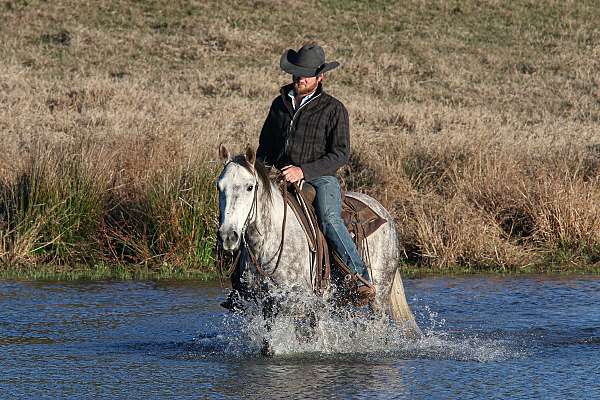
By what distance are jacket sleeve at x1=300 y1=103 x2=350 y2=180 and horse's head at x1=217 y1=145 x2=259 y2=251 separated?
684 millimetres

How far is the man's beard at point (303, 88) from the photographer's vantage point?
880cm

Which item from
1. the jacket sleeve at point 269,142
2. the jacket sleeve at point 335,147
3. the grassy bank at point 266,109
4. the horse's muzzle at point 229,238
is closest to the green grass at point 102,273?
the grassy bank at point 266,109

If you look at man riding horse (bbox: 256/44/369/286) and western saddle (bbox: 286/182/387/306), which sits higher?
man riding horse (bbox: 256/44/369/286)

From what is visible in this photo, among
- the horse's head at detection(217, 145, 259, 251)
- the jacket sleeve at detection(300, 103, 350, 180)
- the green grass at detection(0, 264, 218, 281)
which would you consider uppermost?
the jacket sleeve at detection(300, 103, 350, 180)

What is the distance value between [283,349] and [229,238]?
142 cm

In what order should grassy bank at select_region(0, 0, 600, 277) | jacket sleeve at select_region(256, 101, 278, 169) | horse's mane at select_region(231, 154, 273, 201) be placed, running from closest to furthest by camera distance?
1. horse's mane at select_region(231, 154, 273, 201)
2. jacket sleeve at select_region(256, 101, 278, 169)
3. grassy bank at select_region(0, 0, 600, 277)

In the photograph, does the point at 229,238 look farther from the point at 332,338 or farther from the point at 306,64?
the point at 306,64

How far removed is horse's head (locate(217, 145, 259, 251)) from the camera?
7676 mm

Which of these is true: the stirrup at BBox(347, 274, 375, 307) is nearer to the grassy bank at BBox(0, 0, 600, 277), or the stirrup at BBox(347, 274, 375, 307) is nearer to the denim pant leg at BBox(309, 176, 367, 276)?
the denim pant leg at BBox(309, 176, 367, 276)

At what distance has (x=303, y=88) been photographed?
8.80 metres

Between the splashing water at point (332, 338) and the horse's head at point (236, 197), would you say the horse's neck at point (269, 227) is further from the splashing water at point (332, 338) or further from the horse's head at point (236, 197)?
the splashing water at point (332, 338)

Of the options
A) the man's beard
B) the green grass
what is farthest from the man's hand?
the green grass

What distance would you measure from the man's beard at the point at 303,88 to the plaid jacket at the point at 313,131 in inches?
2.5

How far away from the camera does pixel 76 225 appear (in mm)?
13367
